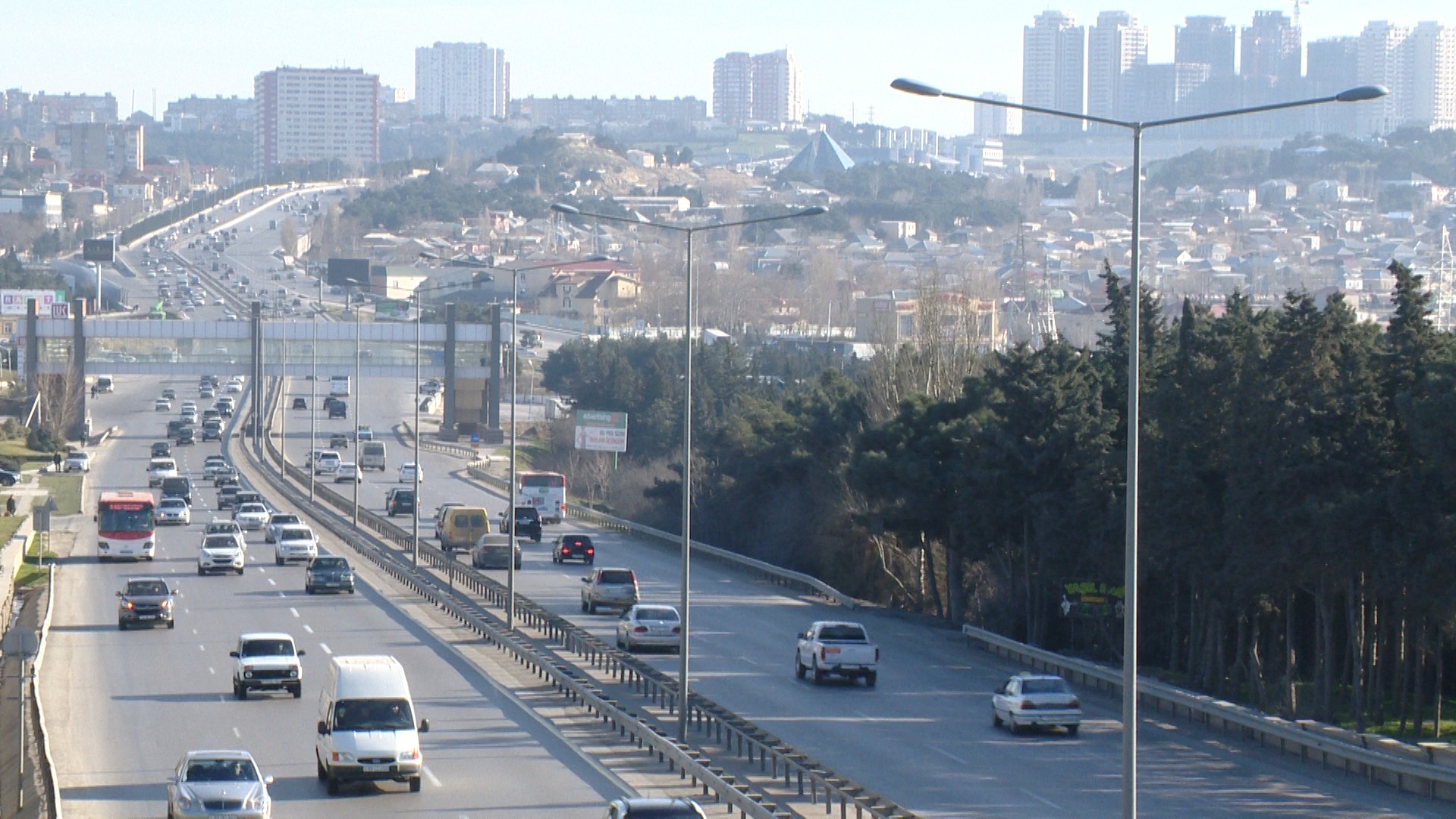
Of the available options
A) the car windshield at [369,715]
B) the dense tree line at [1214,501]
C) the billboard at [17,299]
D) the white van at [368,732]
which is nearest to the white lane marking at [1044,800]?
the white van at [368,732]

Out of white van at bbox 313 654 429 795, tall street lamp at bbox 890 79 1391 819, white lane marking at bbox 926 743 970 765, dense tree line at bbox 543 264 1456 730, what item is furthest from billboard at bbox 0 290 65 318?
tall street lamp at bbox 890 79 1391 819

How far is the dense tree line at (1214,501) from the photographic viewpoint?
3331cm

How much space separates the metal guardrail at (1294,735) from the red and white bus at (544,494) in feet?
124

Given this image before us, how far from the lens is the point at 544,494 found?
244 feet

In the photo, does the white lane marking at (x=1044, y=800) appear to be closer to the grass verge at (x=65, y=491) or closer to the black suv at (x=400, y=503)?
the black suv at (x=400, y=503)

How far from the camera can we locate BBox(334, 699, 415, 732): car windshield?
24.3 m

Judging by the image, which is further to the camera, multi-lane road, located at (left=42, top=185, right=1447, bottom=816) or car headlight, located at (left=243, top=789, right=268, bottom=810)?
multi-lane road, located at (left=42, top=185, right=1447, bottom=816)

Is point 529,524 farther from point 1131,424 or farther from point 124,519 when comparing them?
point 1131,424

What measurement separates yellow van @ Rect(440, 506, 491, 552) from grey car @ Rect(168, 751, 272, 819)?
4002 centimetres

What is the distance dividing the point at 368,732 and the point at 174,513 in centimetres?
4711

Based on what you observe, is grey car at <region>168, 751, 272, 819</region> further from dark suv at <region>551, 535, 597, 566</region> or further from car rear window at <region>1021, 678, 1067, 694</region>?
dark suv at <region>551, 535, 597, 566</region>

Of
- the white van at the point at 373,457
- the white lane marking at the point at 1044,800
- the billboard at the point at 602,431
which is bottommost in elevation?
the white lane marking at the point at 1044,800

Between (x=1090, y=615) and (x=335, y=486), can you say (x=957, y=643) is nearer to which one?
(x=1090, y=615)

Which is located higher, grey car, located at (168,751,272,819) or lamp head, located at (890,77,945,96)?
lamp head, located at (890,77,945,96)
